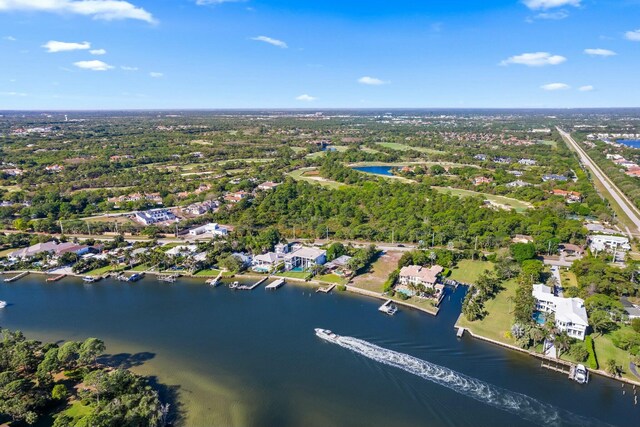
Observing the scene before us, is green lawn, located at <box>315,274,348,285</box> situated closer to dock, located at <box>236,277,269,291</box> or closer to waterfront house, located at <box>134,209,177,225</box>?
dock, located at <box>236,277,269,291</box>

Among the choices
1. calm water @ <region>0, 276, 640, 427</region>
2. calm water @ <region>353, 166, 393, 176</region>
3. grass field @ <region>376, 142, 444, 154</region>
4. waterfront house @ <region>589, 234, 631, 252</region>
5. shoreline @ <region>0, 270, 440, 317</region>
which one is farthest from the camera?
grass field @ <region>376, 142, 444, 154</region>

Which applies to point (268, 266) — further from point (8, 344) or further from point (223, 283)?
point (8, 344)

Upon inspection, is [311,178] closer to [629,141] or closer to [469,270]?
[469,270]

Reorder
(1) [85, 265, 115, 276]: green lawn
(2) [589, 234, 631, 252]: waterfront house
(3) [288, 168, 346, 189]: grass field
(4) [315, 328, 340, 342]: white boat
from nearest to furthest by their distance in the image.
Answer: (4) [315, 328, 340, 342]: white boat → (1) [85, 265, 115, 276]: green lawn → (2) [589, 234, 631, 252]: waterfront house → (3) [288, 168, 346, 189]: grass field

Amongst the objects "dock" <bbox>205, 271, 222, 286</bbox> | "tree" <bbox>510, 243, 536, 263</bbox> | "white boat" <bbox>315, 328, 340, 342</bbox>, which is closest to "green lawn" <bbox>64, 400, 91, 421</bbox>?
"white boat" <bbox>315, 328, 340, 342</bbox>

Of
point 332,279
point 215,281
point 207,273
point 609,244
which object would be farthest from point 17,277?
point 609,244

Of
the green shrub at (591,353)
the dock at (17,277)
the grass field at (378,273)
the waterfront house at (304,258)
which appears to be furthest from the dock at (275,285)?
the dock at (17,277)
